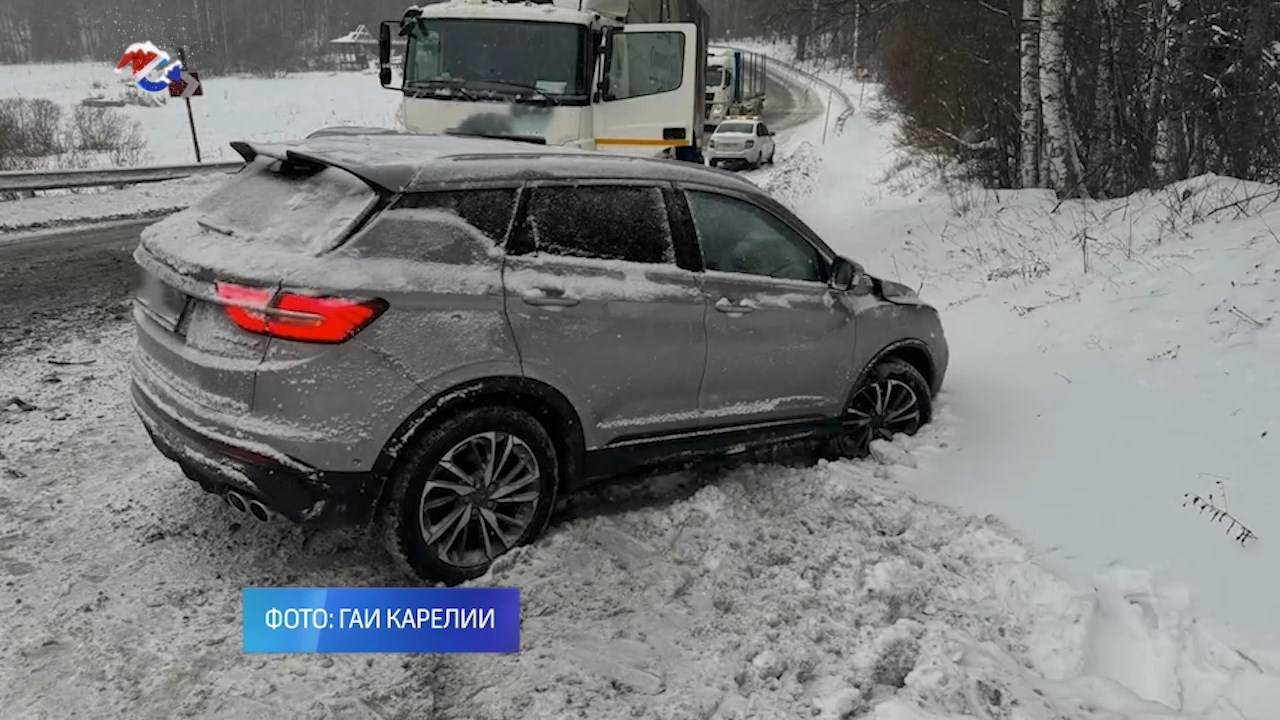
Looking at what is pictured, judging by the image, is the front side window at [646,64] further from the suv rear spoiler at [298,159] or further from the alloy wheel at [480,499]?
the alloy wheel at [480,499]

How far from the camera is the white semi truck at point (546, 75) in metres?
8.59

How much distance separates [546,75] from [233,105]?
48.8 m

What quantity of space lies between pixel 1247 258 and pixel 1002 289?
2.10m

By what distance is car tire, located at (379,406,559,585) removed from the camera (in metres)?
3.38

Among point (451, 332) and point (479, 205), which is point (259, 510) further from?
point (479, 205)

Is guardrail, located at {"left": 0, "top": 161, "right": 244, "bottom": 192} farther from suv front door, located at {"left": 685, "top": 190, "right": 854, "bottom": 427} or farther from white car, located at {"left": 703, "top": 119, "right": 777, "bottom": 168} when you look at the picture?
white car, located at {"left": 703, "top": 119, "right": 777, "bottom": 168}

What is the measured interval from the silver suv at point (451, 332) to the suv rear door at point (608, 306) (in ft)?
0.03

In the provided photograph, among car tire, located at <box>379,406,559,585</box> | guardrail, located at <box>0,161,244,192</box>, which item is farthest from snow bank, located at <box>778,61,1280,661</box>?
guardrail, located at <box>0,161,244,192</box>

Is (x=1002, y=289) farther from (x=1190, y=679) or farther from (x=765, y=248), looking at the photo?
(x=1190, y=679)

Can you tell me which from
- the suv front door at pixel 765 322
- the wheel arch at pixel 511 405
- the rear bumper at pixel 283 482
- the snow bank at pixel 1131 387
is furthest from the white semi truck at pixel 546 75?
the rear bumper at pixel 283 482

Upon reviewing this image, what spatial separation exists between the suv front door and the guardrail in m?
9.72

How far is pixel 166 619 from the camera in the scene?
129 inches

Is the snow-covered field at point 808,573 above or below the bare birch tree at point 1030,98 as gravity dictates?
below

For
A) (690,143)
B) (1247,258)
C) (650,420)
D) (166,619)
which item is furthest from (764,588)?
(690,143)
